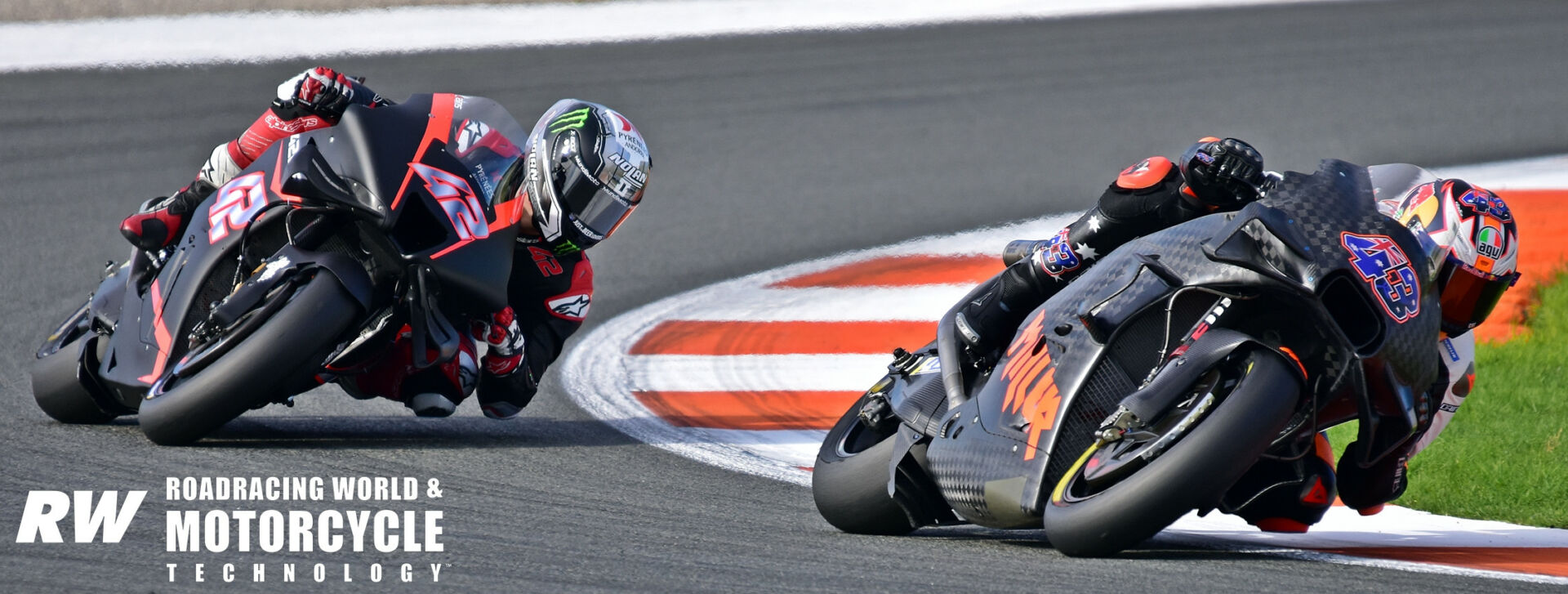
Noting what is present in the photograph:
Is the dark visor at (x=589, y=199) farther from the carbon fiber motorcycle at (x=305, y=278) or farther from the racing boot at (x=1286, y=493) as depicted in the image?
the racing boot at (x=1286, y=493)

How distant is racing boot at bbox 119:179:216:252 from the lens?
567 cm

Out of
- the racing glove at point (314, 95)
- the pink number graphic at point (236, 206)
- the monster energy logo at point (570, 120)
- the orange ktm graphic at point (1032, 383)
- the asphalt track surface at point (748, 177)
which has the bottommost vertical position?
the asphalt track surface at point (748, 177)

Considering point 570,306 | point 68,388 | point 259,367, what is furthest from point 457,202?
point 68,388

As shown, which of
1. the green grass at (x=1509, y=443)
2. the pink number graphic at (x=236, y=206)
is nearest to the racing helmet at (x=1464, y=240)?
the green grass at (x=1509, y=443)

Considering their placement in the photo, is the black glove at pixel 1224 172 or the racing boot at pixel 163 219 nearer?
the black glove at pixel 1224 172

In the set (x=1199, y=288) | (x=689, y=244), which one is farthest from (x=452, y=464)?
(x=689, y=244)

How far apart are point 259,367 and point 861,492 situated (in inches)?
66.3

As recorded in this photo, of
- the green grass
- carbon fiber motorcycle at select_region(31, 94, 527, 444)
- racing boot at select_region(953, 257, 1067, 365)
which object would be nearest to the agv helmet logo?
racing boot at select_region(953, 257, 1067, 365)

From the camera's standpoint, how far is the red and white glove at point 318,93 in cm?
577

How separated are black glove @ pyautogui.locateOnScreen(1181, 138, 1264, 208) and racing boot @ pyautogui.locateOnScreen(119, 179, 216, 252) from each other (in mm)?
3173

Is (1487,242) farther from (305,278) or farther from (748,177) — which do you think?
(748,177)

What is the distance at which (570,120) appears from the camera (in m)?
5.43

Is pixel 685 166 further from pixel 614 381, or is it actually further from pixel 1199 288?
pixel 1199 288

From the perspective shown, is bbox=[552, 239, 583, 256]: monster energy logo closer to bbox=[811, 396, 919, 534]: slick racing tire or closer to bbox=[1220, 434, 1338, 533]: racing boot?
bbox=[811, 396, 919, 534]: slick racing tire
